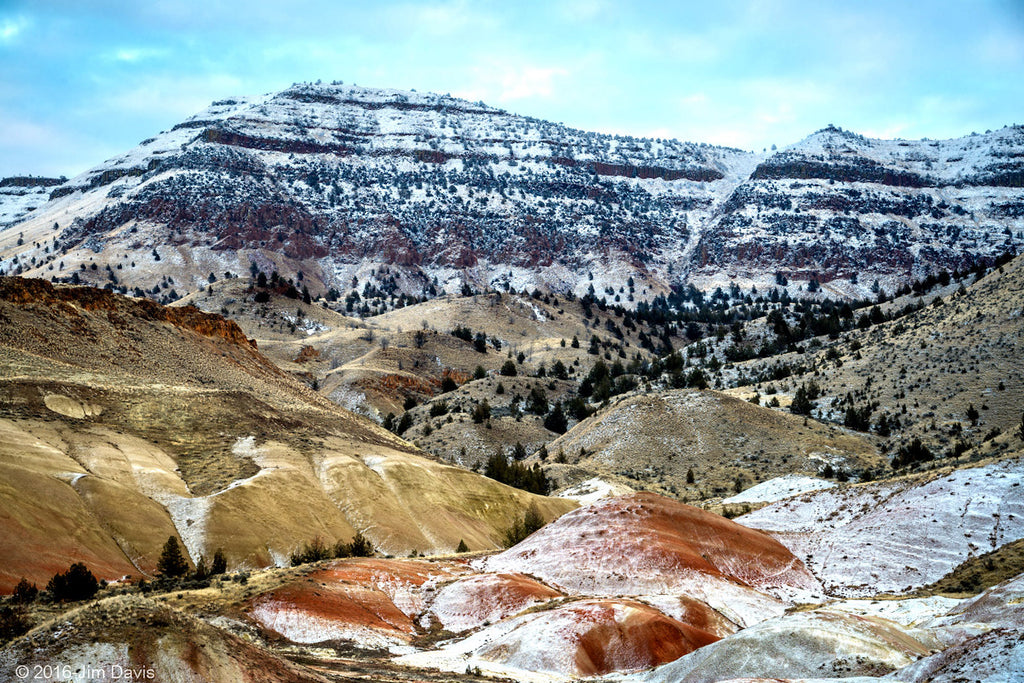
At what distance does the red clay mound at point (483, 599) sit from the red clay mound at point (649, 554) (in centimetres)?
274

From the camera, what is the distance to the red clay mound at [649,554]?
105 ft

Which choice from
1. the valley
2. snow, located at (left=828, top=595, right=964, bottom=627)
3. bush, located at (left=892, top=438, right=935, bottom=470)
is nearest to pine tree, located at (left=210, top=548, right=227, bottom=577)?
the valley

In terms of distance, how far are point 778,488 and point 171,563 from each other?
131 feet

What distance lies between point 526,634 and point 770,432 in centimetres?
5303

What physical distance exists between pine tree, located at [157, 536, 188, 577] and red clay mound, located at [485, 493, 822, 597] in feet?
41.8

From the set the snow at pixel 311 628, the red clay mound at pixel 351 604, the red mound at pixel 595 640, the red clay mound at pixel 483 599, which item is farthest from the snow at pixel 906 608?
the snow at pixel 311 628

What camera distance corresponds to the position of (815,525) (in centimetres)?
4147

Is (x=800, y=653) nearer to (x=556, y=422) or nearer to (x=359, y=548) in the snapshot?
(x=359, y=548)

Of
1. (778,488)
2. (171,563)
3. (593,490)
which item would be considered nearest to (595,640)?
(171,563)

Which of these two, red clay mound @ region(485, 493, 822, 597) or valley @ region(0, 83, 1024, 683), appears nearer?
valley @ region(0, 83, 1024, 683)

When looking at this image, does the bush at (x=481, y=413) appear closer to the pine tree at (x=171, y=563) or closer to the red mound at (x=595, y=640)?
the pine tree at (x=171, y=563)

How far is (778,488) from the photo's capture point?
56.8 m

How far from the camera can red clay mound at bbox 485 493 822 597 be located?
1264 inches

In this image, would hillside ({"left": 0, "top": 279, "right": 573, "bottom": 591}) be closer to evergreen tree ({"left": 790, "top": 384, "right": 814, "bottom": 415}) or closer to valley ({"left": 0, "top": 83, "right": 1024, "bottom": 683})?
valley ({"left": 0, "top": 83, "right": 1024, "bottom": 683})
